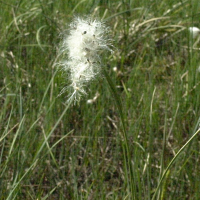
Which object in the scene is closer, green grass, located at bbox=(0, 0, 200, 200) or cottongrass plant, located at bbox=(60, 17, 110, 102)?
cottongrass plant, located at bbox=(60, 17, 110, 102)

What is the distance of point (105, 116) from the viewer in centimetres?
182

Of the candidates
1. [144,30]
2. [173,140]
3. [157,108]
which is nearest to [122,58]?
[144,30]

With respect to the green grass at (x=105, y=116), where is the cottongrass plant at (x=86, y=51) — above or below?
above

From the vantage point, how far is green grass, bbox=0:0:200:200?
4.62ft

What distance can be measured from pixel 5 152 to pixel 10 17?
113cm

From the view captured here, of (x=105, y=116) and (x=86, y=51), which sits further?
(x=105, y=116)

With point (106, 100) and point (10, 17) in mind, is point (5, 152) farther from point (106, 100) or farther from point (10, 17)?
point (10, 17)

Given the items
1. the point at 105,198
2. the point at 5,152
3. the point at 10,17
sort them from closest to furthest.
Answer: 1. the point at 105,198
2. the point at 5,152
3. the point at 10,17

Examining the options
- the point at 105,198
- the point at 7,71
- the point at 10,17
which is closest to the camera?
the point at 105,198

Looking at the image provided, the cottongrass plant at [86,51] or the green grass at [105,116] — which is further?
the green grass at [105,116]

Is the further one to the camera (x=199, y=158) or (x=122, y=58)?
(x=122, y=58)

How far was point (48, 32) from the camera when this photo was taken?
2.34 m

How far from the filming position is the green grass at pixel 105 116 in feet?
4.62

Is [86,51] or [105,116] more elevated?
[86,51]
